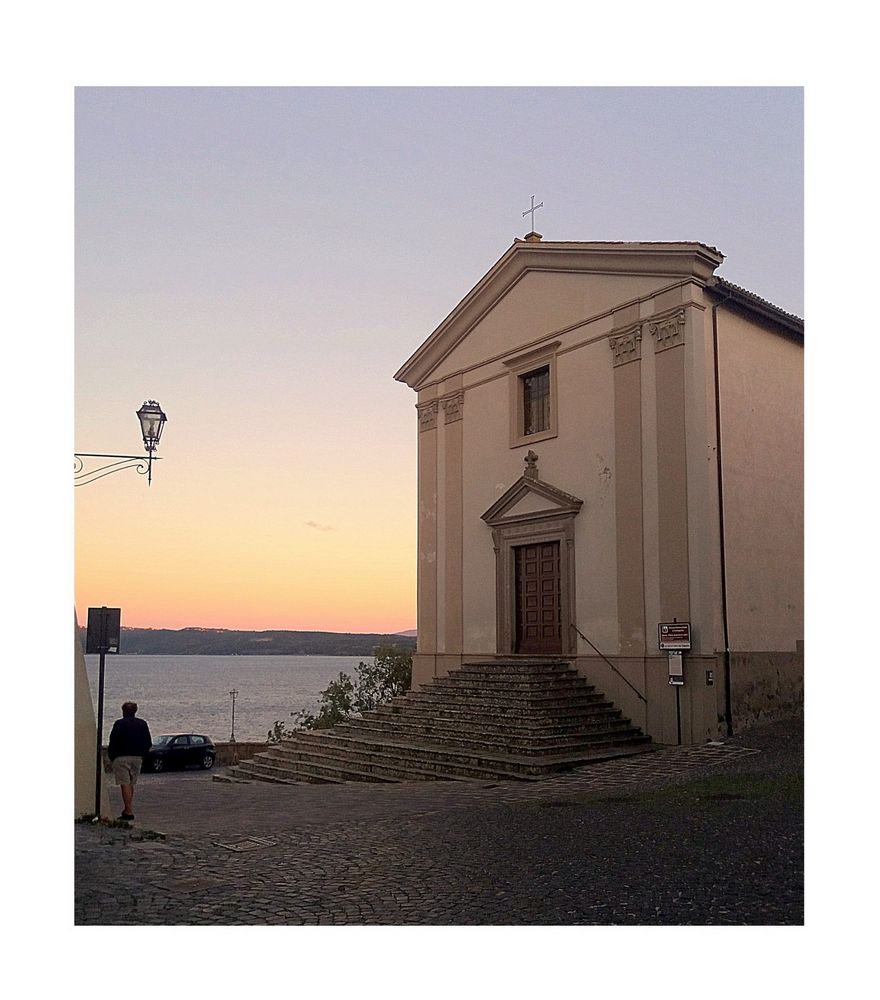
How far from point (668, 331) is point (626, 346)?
852 mm

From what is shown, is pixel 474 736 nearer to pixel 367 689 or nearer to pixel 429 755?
pixel 429 755

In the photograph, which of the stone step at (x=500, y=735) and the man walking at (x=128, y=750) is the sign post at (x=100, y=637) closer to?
the man walking at (x=128, y=750)

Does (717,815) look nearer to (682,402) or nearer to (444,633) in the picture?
(682,402)

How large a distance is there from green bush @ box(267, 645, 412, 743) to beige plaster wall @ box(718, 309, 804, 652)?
11457 mm

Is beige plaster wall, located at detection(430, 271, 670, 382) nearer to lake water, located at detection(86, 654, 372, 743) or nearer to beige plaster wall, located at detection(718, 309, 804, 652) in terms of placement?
beige plaster wall, located at detection(718, 309, 804, 652)

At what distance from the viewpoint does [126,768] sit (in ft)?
32.0

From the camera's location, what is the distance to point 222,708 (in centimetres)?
9131

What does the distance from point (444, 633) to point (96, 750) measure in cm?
997

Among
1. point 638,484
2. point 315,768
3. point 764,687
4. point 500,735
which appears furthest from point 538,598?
point 315,768

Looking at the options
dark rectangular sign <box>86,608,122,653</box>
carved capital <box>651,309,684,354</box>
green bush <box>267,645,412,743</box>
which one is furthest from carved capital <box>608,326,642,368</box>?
green bush <box>267,645,412,743</box>

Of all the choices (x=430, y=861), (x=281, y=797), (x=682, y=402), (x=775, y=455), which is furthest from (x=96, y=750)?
(x=775, y=455)

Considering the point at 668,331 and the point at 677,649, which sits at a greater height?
the point at 668,331

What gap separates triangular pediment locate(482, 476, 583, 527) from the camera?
16.3 metres

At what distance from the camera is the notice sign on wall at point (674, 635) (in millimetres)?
13914
